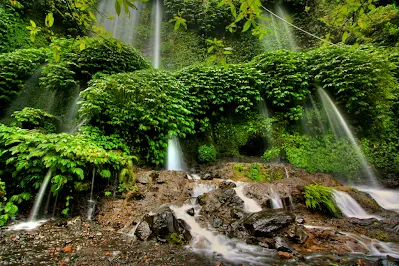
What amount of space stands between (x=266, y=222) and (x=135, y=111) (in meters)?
4.90

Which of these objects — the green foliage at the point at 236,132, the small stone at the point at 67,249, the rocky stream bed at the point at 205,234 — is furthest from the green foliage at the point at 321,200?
the small stone at the point at 67,249

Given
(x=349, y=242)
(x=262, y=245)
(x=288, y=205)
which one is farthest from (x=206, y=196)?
(x=349, y=242)

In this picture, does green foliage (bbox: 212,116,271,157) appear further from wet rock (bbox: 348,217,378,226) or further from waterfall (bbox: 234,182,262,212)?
wet rock (bbox: 348,217,378,226)

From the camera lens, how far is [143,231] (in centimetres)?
366

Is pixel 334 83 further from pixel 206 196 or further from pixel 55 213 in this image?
pixel 55 213

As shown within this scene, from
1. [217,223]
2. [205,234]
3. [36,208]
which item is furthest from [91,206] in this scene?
[217,223]

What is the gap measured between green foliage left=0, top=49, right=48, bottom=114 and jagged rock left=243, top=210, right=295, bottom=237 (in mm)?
9671

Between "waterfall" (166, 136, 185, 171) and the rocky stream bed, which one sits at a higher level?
"waterfall" (166, 136, 185, 171)

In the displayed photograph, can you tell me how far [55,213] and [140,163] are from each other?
265 centimetres

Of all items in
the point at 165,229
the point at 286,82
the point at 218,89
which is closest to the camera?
the point at 165,229

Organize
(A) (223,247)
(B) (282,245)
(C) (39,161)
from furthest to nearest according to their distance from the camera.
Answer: (C) (39,161)
(A) (223,247)
(B) (282,245)

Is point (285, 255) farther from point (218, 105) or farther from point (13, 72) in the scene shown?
point (13, 72)

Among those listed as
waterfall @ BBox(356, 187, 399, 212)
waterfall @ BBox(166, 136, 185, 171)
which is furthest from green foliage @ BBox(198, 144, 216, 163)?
waterfall @ BBox(356, 187, 399, 212)

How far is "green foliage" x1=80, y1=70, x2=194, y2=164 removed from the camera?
248 inches
